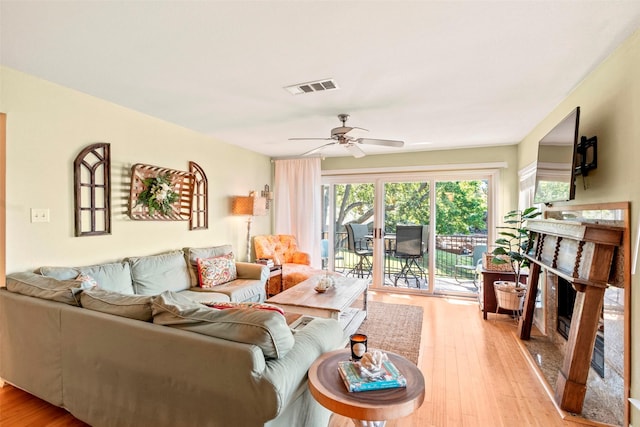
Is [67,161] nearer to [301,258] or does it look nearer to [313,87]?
[313,87]

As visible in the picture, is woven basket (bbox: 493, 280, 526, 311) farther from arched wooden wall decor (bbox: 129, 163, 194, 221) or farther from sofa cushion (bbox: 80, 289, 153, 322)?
arched wooden wall decor (bbox: 129, 163, 194, 221)

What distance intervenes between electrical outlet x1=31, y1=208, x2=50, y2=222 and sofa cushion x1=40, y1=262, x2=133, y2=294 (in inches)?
15.5

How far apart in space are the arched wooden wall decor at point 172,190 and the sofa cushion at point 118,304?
1.45 metres

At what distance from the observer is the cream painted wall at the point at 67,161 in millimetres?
2367

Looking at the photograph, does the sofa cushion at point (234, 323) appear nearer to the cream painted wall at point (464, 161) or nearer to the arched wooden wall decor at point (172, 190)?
the arched wooden wall decor at point (172, 190)

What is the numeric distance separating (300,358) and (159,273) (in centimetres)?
226

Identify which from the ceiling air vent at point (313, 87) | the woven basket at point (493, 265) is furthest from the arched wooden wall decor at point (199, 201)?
the woven basket at point (493, 265)

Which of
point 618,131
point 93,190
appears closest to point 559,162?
point 618,131

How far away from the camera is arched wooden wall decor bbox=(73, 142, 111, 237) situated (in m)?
2.74

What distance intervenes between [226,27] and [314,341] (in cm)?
182

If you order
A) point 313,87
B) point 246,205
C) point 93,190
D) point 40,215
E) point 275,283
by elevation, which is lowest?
point 275,283

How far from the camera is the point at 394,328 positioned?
3486 millimetres

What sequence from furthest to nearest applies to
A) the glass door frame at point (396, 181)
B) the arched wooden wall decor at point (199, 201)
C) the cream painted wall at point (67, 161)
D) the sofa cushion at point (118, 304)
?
the glass door frame at point (396, 181) → the arched wooden wall decor at point (199, 201) → the cream painted wall at point (67, 161) → the sofa cushion at point (118, 304)

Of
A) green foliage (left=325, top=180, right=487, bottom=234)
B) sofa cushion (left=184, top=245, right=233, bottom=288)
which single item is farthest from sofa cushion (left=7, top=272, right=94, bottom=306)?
green foliage (left=325, top=180, right=487, bottom=234)
